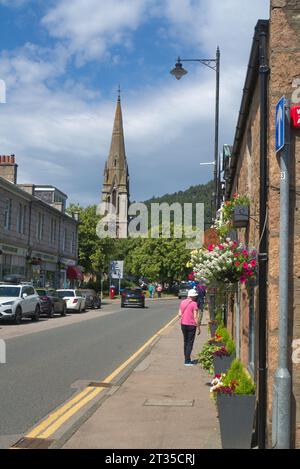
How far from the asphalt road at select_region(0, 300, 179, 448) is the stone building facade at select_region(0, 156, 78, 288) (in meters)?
16.7

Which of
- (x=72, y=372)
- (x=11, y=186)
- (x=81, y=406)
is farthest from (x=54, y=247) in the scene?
(x=81, y=406)

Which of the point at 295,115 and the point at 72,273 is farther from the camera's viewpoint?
the point at 72,273

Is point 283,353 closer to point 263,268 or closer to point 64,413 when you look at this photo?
point 263,268

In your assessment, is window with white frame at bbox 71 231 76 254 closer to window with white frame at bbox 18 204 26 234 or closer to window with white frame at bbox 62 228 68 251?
window with white frame at bbox 62 228 68 251

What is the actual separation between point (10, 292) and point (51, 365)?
13.3m

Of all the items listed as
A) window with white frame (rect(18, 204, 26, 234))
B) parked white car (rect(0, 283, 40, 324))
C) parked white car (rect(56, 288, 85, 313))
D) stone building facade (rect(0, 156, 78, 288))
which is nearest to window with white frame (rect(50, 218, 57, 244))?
stone building facade (rect(0, 156, 78, 288))

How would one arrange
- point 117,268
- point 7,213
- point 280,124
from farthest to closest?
point 117,268 < point 7,213 < point 280,124

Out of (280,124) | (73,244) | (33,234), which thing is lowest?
(280,124)

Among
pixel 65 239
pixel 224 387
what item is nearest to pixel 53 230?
pixel 65 239

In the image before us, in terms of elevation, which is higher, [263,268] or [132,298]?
[263,268]

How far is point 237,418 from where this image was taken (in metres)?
6.16

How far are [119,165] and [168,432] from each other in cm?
11481
